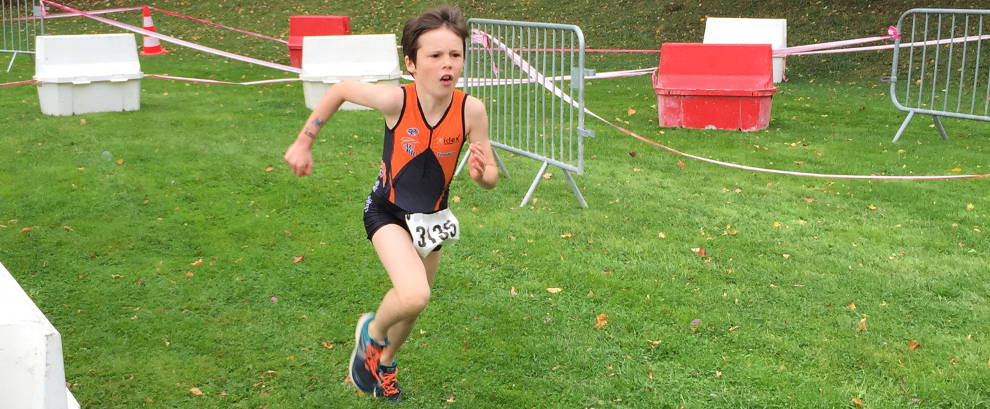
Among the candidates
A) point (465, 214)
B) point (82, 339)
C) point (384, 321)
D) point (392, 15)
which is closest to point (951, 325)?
point (384, 321)

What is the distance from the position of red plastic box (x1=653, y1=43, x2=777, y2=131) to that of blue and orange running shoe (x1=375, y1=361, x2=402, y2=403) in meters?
7.37

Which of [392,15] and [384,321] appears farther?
[392,15]

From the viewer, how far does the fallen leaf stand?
539 cm

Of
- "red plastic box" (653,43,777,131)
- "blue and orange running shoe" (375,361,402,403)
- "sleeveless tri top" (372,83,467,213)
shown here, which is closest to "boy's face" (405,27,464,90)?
"sleeveless tri top" (372,83,467,213)

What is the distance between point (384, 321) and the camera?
A: 4.23 metres

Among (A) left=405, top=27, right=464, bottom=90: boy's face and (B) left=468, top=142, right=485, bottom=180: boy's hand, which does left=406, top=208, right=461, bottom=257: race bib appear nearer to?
(B) left=468, top=142, right=485, bottom=180: boy's hand

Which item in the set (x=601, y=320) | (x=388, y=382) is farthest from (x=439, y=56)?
(x=601, y=320)

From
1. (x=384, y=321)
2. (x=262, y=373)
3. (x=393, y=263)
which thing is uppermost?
(x=393, y=263)

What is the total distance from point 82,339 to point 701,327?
130 inches

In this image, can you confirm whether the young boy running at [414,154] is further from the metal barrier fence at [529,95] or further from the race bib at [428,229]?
the metal barrier fence at [529,95]

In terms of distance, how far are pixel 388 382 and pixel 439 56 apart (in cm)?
148

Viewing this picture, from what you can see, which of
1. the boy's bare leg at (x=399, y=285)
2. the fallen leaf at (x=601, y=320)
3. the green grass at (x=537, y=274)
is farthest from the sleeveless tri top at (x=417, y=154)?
the fallen leaf at (x=601, y=320)

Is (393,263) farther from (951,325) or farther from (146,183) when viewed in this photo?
(146,183)

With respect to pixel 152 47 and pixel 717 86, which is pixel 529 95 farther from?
pixel 152 47
